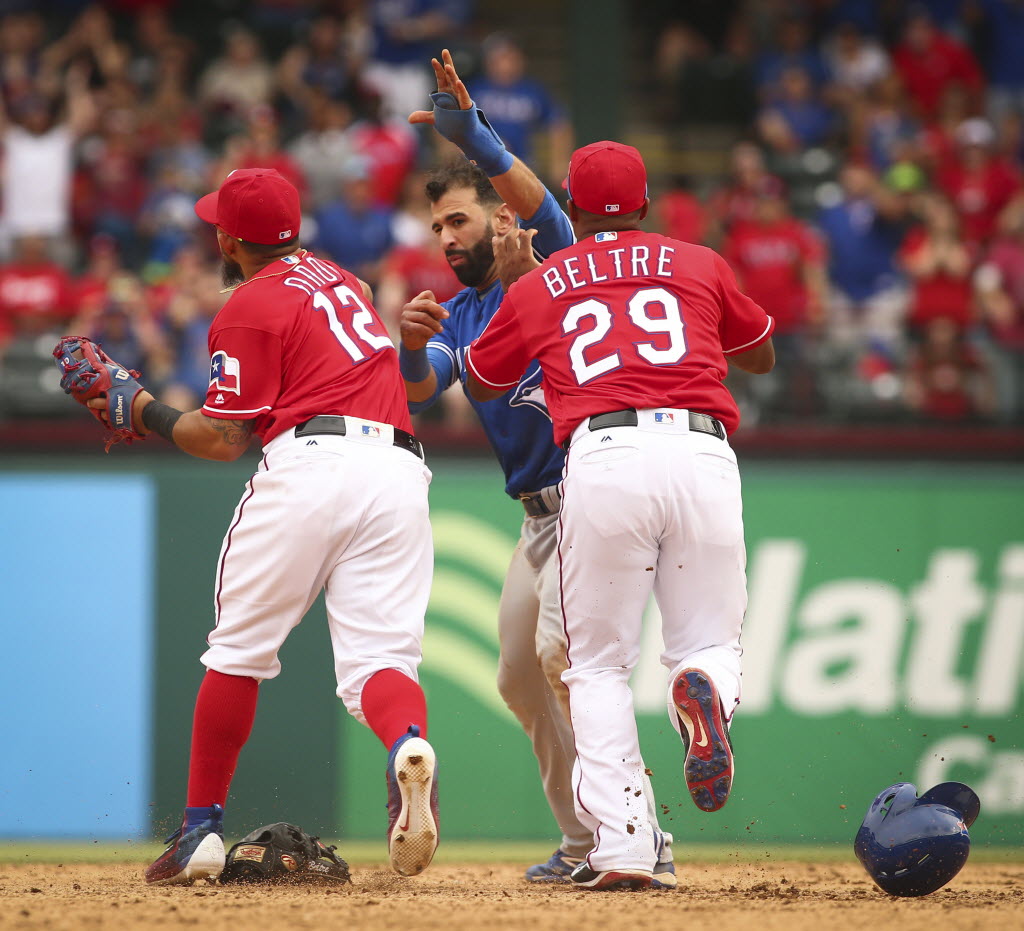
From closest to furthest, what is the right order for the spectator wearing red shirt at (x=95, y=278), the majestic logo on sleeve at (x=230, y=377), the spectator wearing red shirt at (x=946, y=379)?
the majestic logo on sleeve at (x=230, y=377)
the spectator wearing red shirt at (x=946, y=379)
the spectator wearing red shirt at (x=95, y=278)

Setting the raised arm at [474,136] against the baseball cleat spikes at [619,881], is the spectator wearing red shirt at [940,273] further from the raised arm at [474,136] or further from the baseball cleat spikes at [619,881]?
the baseball cleat spikes at [619,881]

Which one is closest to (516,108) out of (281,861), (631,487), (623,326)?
(623,326)

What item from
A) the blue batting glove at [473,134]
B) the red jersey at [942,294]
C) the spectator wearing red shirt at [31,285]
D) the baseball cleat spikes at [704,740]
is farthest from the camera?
the red jersey at [942,294]

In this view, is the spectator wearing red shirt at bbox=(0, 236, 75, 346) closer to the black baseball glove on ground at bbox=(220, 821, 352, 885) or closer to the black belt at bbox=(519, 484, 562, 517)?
the black belt at bbox=(519, 484, 562, 517)

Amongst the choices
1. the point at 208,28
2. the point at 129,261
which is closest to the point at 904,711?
the point at 129,261

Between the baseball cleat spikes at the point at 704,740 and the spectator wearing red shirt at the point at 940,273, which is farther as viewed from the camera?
the spectator wearing red shirt at the point at 940,273

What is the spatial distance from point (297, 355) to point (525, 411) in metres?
1.00

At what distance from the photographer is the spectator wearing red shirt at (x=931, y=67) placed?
1318cm

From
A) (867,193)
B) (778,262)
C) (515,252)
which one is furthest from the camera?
(867,193)

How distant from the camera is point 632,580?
4773 mm

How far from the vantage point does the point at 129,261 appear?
11.2m

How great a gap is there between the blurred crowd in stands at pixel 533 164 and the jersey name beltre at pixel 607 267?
3.99 m

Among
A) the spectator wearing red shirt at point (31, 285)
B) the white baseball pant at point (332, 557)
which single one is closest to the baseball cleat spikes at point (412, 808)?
the white baseball pant at point (332, 557)

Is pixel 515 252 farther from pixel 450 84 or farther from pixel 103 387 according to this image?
pixel 103 387
